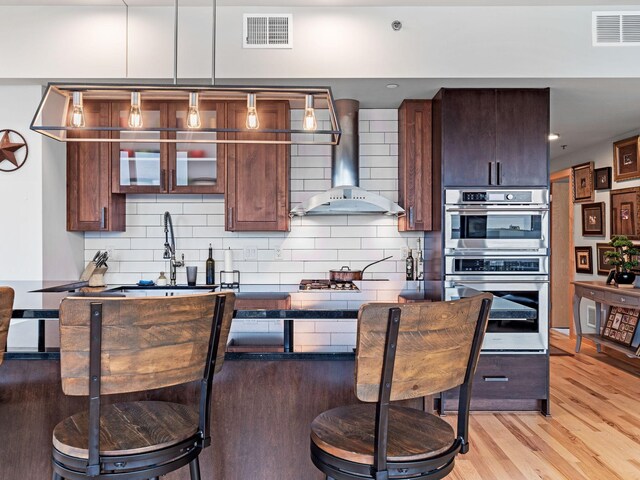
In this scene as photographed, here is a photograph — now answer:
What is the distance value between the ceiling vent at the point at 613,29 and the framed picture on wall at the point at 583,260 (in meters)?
3.03

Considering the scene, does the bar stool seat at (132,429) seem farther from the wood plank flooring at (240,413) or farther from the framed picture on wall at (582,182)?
the framed picture on wall at (582,182)

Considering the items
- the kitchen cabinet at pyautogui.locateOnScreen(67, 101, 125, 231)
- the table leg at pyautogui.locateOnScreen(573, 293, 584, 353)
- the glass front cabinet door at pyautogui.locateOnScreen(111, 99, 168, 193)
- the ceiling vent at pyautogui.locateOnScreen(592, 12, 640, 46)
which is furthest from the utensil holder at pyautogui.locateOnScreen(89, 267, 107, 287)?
the table leg at pyautogui.locateOnScreen(573, 293, 584, 353)

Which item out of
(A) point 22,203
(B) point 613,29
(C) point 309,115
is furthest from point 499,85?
(A) point 22,203

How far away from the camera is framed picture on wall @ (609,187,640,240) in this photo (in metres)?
4.78

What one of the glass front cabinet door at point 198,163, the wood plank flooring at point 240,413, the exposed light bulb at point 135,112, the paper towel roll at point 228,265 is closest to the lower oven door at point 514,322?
the paper towel roll at point 228,265

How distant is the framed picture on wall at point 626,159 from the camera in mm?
4773

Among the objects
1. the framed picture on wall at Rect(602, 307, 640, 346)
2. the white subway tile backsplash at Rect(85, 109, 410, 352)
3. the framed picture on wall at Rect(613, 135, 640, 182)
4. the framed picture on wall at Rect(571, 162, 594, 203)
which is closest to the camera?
the white subway tile backsplash at Rect(85, 109, 410, 352)

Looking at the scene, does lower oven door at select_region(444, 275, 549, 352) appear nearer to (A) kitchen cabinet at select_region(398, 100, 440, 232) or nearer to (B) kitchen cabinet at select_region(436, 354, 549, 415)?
(B) kitchen cabinet at select_region(436, 354, 549, 415)

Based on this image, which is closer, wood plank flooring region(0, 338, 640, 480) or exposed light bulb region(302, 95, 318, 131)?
wood plank flooring region(0, 338, 640, 480)

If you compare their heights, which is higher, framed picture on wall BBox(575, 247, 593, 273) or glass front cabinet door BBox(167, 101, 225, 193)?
glass front cabinet door BBox(167, 101, 225, 193)

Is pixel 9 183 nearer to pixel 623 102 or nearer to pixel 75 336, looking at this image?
pixel 75 336

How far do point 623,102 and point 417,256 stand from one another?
2.01 metres

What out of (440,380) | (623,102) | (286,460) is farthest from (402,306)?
(623,102)

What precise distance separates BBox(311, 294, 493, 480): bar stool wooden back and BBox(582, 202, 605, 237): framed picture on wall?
4.73 meters
